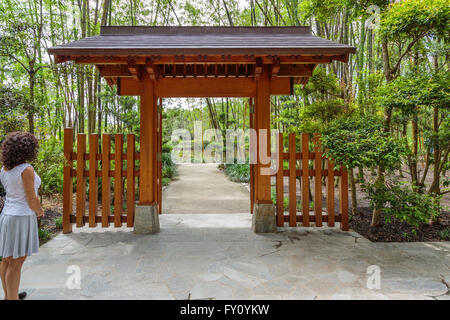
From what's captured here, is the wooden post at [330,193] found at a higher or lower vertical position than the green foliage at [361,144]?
lower

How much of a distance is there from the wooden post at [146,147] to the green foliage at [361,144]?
91.2 inches

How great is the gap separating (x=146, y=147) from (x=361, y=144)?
2.74 meters

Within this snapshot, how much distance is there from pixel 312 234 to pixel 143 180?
7.90 feet

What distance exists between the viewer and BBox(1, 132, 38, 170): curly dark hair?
5.51 feet

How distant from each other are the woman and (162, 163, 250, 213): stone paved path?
11.4 ft

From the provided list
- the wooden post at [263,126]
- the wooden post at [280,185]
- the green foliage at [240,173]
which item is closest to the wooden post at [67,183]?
the wooden post at [263,126]

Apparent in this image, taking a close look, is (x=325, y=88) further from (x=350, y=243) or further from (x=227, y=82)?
(x=350, y=243)

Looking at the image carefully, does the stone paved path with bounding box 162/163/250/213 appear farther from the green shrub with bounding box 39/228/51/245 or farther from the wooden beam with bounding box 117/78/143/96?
the wooden beam with bounding box 117/78/143/96

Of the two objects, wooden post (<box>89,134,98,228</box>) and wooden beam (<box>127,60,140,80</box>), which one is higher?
wooden beam (<box>127,60,140,80</box>)

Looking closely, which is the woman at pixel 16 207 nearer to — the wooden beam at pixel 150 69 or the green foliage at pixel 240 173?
the wooden beam at pixel 150 69

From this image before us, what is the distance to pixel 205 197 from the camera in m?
6.67

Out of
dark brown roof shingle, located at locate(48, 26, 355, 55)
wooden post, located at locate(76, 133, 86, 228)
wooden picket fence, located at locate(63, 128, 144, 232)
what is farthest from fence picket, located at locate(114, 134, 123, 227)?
dark brown roof shingle, located at locate(48, 26, 355, 55)

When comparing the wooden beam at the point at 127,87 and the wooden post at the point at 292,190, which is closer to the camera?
the wooden post at the point at 292,190

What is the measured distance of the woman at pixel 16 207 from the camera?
5.51ft
